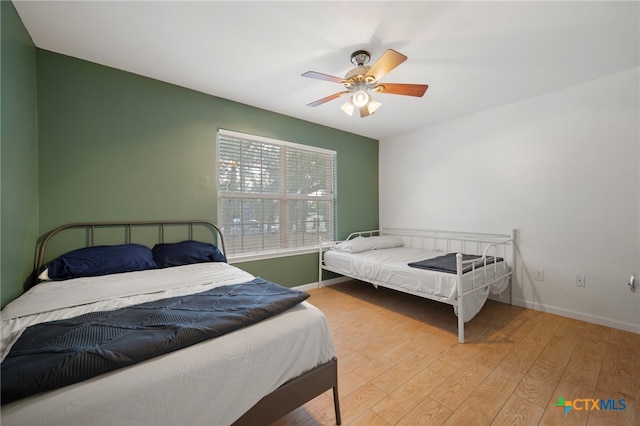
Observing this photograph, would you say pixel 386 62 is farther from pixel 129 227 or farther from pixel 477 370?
pixel 129 227

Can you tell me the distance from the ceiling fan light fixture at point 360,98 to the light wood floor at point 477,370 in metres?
2.01

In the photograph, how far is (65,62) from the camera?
2092 mm

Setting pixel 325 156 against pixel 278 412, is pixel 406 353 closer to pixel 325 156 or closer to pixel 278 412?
pixel 278 412

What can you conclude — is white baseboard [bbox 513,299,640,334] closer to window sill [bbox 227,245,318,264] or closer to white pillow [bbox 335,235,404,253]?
white pillow [bbox 335,235,404,253]

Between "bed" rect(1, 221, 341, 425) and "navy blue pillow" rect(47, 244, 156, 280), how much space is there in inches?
2.2

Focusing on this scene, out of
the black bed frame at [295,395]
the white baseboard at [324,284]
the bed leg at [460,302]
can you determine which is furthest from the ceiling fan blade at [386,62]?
the white baseboard at [324,284]

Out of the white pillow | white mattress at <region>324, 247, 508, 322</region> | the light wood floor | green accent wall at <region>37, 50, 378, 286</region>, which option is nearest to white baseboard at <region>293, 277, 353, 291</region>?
white mattress at <region>324, 247, 508, 322</region>

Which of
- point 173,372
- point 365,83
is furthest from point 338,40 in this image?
point 173,372

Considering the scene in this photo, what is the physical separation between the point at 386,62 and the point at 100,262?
261 centimetres

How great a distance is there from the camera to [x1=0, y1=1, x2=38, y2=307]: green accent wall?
1469 millimetres

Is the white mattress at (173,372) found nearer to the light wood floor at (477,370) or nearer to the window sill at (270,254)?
the light wood floor at (477,370)

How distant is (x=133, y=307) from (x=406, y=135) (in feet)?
13.2

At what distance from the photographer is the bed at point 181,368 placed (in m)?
0.76

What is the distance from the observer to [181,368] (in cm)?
91
